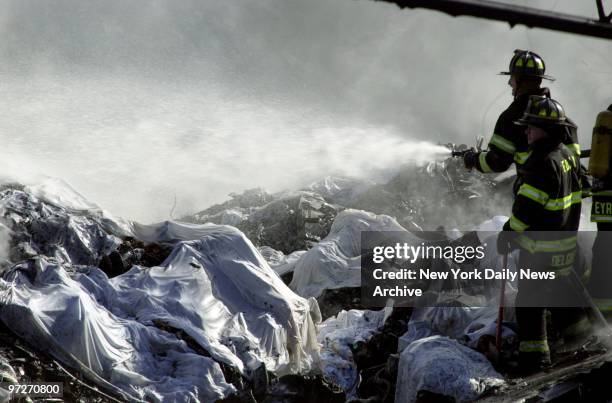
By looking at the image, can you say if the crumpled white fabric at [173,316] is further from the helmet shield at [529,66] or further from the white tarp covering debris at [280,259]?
the helmet shield at [529,66]

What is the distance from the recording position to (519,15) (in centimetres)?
344

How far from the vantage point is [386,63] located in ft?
68.1

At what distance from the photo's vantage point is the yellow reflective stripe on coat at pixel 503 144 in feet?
17.0

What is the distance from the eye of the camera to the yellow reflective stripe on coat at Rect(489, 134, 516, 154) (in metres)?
5.18

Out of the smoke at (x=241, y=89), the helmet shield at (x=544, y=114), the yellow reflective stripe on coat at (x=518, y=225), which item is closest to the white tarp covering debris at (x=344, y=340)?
the yellow reflective stripe on coat at (x=518, y=225)

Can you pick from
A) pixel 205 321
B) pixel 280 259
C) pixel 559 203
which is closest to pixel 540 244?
pixel 559 203

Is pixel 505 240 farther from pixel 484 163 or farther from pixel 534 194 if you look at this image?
pixel 484 163

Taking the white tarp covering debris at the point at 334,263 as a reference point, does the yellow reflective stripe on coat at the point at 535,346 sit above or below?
below

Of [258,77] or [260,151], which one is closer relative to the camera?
[260,151]

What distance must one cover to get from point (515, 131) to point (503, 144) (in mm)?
120

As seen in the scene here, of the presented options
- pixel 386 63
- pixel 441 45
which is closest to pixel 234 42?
pixel 386 63

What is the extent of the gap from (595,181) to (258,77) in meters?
15.1

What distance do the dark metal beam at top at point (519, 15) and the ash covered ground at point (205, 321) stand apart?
A: 1876 mm

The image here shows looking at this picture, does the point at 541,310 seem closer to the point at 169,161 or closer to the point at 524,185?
the point at 524,185
